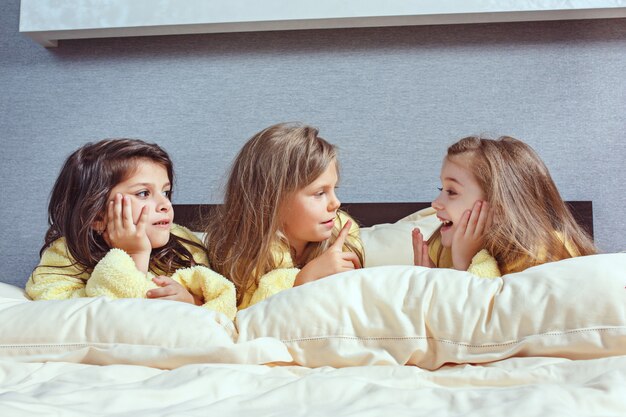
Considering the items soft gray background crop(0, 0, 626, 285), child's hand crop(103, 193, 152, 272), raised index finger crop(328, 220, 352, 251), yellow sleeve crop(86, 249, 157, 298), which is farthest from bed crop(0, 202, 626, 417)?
soft gray background crop(0, 0, 626, 285)

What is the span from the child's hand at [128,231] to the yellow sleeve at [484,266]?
70cm

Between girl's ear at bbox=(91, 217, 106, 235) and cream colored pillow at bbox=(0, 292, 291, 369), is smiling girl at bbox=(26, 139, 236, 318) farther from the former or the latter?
cream colored pillow at bbox=(0, 292, 291, 369)

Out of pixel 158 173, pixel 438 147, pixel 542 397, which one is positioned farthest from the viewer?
pixel 438 147

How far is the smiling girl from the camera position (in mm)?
1494

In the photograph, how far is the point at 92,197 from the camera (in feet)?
5.11

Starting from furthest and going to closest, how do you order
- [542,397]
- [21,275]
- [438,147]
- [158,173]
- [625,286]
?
[21,275]
[438,147]
[158,173]
[625,286]
[542,397]

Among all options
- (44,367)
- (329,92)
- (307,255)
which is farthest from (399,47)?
(44,367)

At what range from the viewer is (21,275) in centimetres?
234

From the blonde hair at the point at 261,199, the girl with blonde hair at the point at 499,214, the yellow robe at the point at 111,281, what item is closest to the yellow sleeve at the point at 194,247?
the blonde hair at the point at 261,199

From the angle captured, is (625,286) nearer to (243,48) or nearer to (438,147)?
(438,147)

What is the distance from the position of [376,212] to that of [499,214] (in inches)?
23.8

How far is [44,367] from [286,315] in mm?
349

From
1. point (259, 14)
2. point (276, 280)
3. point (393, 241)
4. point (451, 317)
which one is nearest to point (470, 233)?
point (393, 241)

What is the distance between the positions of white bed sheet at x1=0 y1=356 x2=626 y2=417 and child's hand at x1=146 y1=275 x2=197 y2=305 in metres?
0.42
